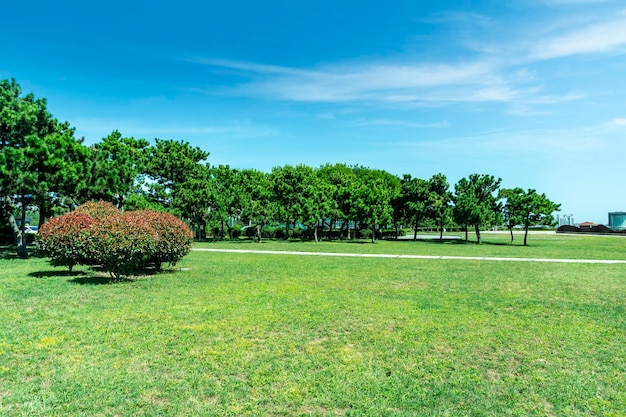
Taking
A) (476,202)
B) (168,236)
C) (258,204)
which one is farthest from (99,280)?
(476,202)

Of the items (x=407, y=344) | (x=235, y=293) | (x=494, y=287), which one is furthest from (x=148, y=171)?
(x=407, y=344)

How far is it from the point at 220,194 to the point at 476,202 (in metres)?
20.4

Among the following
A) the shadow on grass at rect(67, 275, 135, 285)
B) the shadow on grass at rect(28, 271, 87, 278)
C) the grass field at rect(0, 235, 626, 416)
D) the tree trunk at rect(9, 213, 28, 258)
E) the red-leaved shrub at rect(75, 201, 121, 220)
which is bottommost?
the grass field at rect(0, 235, 626, 416)

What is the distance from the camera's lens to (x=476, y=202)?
32.3 m

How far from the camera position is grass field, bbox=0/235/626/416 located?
3.96 meters

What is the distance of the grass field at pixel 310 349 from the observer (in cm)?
396

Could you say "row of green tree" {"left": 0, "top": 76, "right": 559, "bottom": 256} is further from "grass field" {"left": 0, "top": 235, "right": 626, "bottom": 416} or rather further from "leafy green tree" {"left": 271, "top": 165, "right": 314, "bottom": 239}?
"grass field" {"left": 0, "top": 235, "right": 626, "bottom": 416}

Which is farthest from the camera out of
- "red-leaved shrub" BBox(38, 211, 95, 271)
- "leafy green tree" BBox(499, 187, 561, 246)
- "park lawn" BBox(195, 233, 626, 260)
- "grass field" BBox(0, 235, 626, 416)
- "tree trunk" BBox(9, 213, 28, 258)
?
"leafy green tree" BBox(499, 187, 561, 246)

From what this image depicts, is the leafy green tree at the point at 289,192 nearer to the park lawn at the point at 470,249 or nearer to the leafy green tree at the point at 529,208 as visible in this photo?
the park lawn at the point at 470,249

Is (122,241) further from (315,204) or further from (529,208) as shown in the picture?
(529,208)

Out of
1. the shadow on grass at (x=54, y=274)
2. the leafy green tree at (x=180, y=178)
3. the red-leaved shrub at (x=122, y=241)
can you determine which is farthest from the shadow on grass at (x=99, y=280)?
the leafy green tree at (x=180, y=178)

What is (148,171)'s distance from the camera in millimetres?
33188

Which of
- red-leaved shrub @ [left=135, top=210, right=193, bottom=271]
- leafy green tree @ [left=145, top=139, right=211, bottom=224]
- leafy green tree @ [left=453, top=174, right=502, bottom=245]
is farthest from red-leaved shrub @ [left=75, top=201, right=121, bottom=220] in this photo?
leafy green tree @ [left=453, top=174, right=502, bottom=245]

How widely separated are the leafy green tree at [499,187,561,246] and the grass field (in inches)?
866
